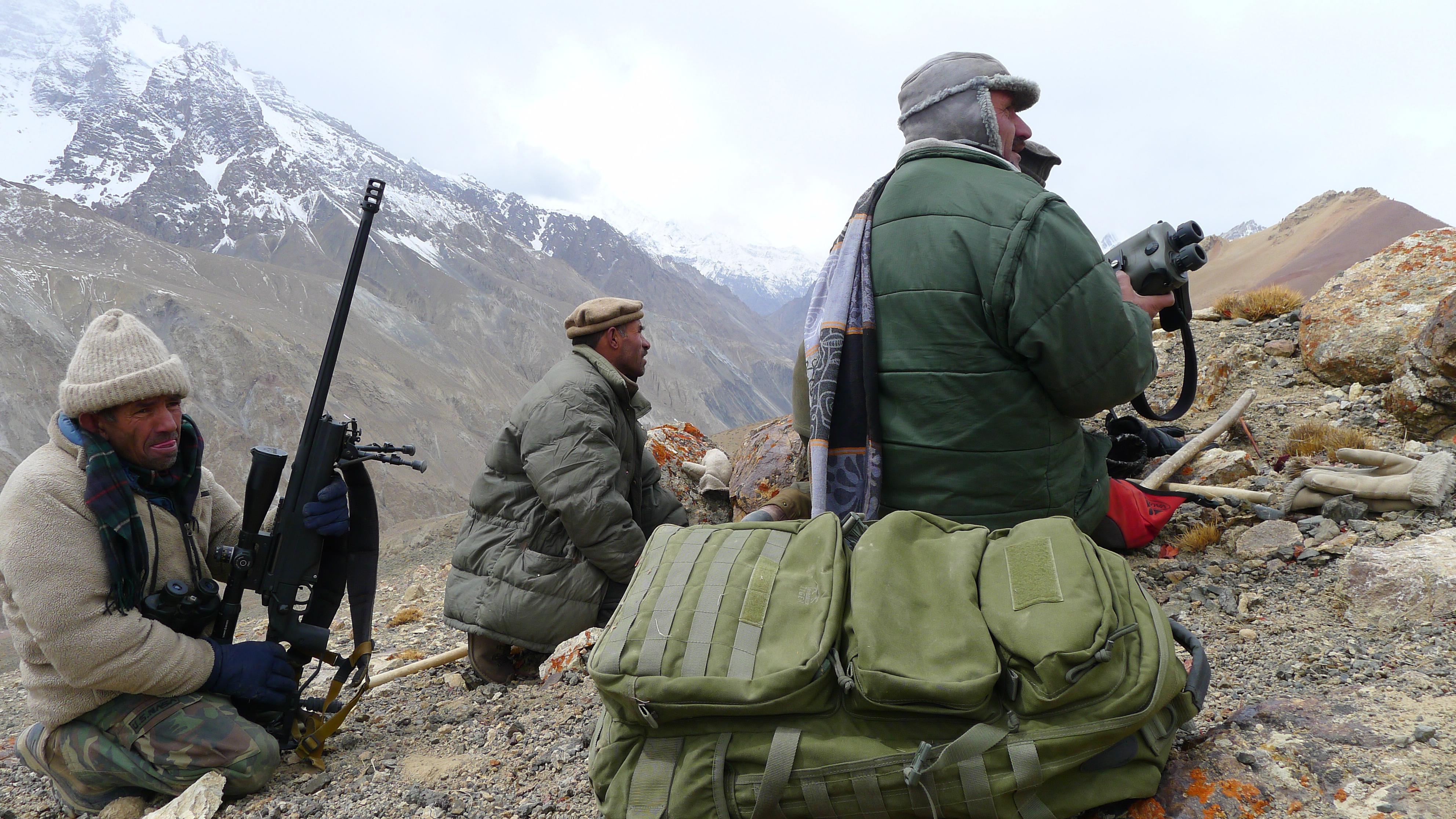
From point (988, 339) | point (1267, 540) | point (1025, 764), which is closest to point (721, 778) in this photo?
point (1025, 764)

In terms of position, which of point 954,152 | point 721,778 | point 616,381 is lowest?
Answer: point 721,778

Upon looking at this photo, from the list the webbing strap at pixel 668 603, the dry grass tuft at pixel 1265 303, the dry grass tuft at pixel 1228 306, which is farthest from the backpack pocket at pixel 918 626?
the dry grass tuft at pixel 1228 306

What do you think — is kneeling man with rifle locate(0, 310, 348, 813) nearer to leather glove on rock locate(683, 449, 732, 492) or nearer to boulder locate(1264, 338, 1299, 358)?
leather glove on rock locate(683, 449, 732, 492)

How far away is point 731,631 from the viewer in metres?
1.88

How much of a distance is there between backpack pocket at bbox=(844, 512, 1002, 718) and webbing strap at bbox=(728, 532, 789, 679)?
0.20m

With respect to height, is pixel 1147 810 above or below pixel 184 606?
below

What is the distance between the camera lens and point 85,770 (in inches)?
111

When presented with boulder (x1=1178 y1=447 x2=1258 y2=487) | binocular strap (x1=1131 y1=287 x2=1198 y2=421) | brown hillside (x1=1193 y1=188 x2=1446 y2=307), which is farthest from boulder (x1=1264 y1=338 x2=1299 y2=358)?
brown hillside (x1=1193 y1=188 x2=1446 y2=307)

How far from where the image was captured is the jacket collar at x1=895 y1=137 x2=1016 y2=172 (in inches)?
104

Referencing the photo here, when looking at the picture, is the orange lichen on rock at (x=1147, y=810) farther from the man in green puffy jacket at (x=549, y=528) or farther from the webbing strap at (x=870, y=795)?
the man in green puffy jacket at (x=549, y=528)

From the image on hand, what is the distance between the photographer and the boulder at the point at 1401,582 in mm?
2600

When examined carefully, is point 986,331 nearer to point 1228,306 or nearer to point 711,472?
point 711,472

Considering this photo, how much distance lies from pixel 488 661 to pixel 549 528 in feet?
2.40

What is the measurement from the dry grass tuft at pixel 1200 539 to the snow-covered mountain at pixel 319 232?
56.0m
